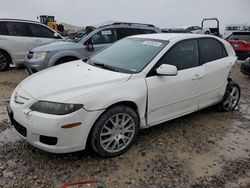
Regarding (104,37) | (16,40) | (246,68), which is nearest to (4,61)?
(16,40)

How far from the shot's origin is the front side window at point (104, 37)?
8172 mm

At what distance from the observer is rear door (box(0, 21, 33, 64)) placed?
927cm

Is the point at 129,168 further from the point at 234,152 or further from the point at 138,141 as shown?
the point at 234,152

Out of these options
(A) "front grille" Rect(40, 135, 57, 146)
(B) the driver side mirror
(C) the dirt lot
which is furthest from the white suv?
(A) "front grille" Rect(40, 135, 57, 146)

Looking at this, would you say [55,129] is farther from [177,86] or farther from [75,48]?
[75,48]

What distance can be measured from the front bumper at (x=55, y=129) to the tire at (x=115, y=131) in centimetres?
13

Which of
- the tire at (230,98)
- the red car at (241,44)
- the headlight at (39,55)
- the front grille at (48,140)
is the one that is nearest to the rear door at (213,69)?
the tire at (230,98)

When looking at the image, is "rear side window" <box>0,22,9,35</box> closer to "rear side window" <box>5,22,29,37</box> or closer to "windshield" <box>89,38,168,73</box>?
"rear side window" <box>5,22,29,37</box>

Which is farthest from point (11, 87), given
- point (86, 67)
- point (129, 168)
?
point (129, 168)

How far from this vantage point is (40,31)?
32.9 feet

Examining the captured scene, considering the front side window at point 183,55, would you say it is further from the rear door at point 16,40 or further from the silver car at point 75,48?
the rear door at point 16,40

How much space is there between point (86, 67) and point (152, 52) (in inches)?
38.3

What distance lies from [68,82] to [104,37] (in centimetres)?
491

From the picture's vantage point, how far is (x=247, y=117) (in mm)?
5430
